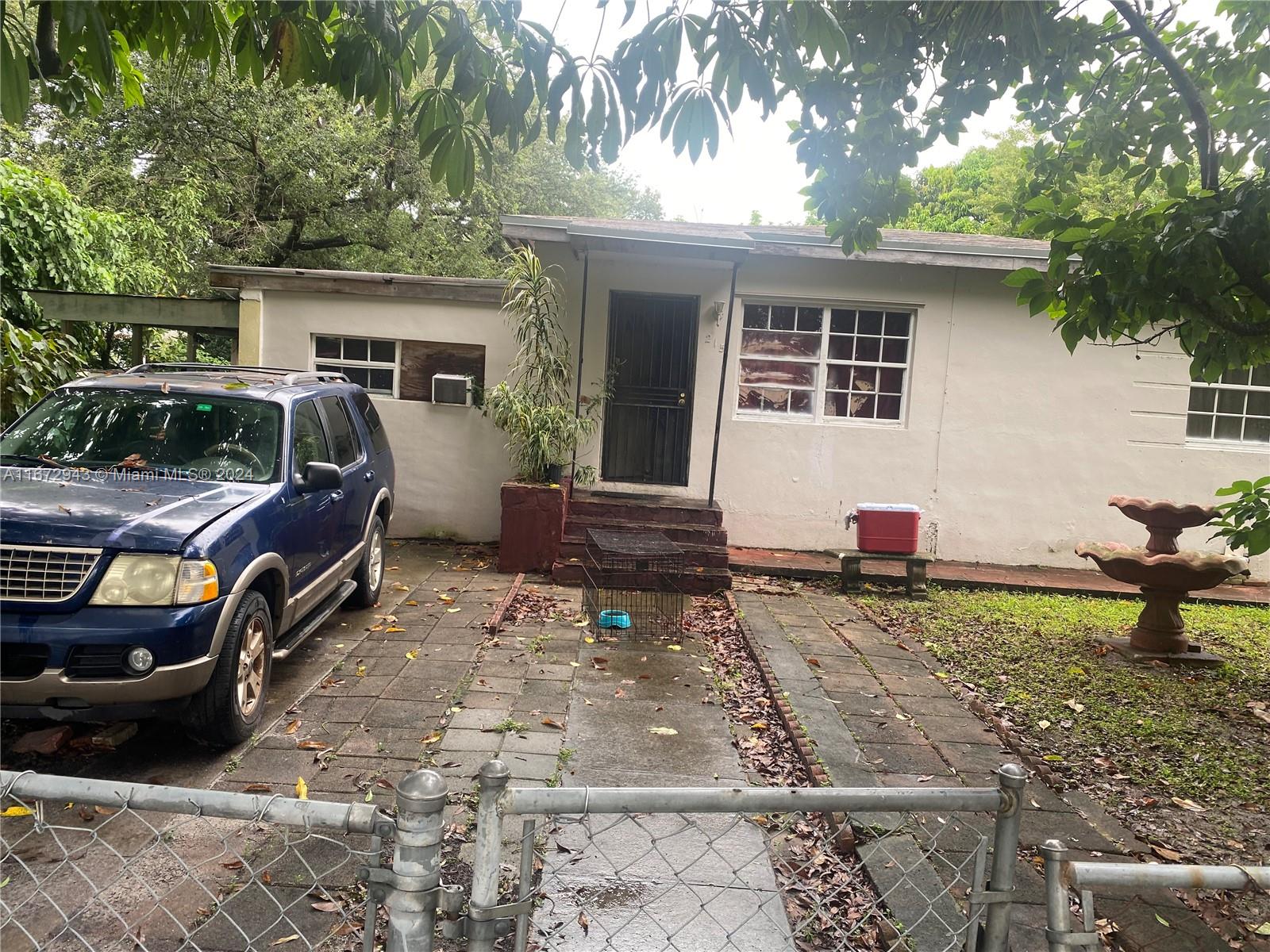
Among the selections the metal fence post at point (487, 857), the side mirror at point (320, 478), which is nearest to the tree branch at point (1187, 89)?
the metal fence post at point (487, 857)

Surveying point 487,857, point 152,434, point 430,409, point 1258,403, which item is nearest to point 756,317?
point 430,409

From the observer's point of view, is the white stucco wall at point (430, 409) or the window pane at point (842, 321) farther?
the window pane at point (842, 321)

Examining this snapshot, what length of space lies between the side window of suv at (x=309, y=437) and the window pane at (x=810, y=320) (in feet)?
20.5

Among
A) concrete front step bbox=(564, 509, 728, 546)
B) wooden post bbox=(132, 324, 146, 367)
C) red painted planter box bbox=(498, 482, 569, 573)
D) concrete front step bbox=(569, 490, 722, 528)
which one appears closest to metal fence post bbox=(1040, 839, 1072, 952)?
concrete front step bbox=(564, 509, 728, 546)

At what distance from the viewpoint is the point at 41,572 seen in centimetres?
374

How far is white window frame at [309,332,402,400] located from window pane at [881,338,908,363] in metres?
6.02

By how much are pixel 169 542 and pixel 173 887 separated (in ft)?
5.02

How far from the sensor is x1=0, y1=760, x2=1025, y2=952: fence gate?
1562 millimetres

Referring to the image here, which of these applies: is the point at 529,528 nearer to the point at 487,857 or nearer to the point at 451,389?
the point at 451,389

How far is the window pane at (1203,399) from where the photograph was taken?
10211mm

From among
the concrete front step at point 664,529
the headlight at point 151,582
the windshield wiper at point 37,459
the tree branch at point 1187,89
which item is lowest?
the concrete front step at point 664,529

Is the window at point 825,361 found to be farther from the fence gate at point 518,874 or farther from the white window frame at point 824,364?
the fence gate at point 518,874

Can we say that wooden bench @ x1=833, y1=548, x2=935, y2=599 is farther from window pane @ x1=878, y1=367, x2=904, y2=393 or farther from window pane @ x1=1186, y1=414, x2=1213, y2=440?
window pane @ x1=1186, y1=414, x2=1213, y2=440

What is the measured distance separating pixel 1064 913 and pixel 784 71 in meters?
2.83
